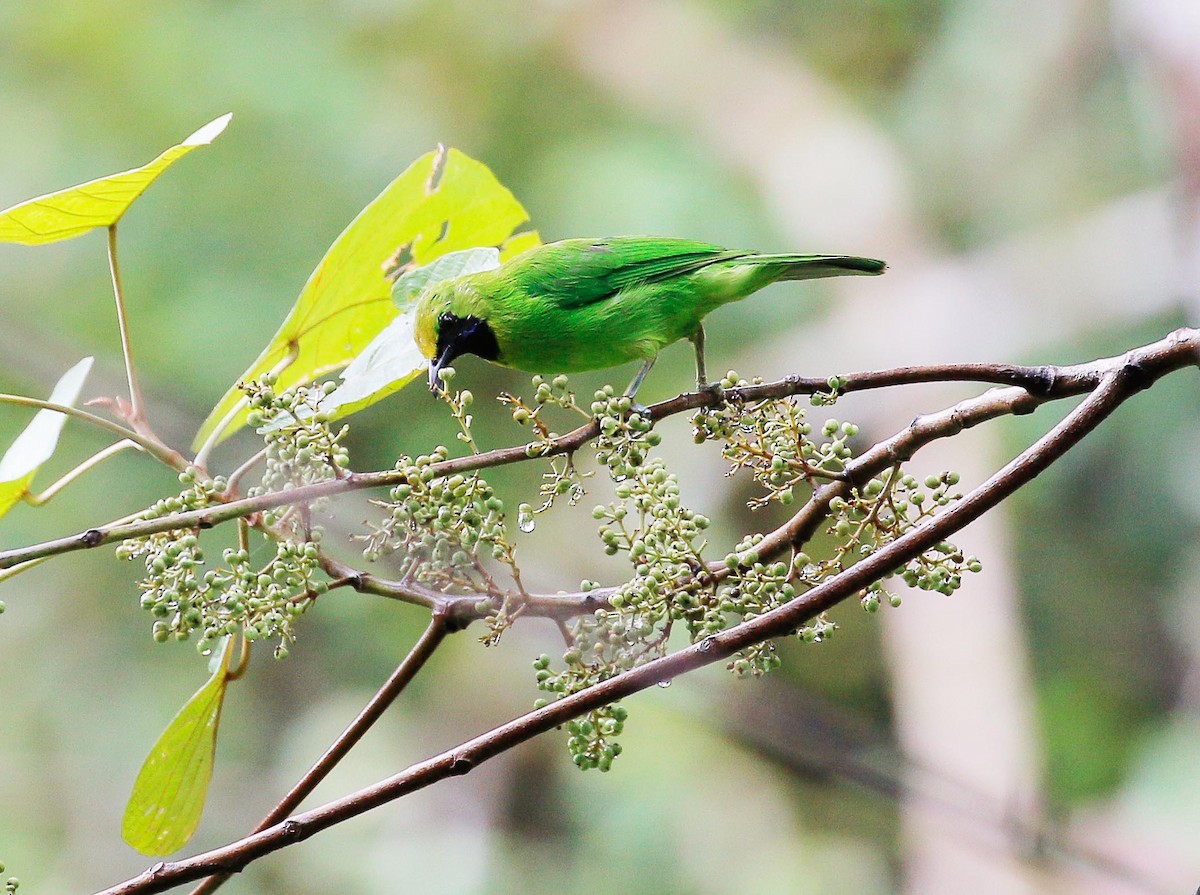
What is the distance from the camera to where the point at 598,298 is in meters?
2.37

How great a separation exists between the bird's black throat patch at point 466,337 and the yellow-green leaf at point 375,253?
0.44 m

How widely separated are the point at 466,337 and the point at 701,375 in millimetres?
556

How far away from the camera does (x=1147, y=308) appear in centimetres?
615

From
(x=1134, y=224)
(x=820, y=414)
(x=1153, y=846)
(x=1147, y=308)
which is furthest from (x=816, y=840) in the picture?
(x=1134, y=224)

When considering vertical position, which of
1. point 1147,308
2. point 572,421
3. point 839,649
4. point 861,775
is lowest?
point 861,775

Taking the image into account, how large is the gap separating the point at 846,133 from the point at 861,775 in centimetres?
579

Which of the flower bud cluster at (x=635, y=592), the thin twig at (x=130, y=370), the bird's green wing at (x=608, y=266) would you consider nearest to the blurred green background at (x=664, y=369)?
the bird's green wing at (x=608, y=266)

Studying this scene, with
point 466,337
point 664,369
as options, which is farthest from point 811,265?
point 664,369

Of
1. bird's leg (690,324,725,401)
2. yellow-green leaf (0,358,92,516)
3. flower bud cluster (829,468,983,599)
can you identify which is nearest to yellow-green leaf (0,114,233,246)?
yellow-green leaf (0,358,92,516)

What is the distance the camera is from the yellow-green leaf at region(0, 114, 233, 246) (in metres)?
1.56

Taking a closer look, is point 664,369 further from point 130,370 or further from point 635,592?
point 635,592

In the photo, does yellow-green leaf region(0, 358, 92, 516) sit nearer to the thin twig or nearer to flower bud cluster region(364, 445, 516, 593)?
the thin twig

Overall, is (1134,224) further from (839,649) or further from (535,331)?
(535,331)

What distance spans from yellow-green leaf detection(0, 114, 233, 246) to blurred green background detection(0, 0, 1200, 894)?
3.19 meters
